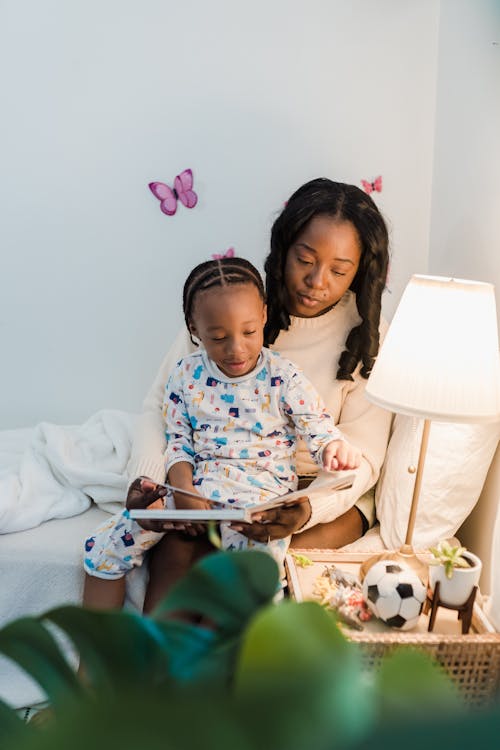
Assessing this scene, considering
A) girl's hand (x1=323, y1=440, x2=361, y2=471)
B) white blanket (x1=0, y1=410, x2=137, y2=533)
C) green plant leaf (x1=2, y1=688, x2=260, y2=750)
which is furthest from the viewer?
white blanket (x1=0, y1=410, x2=137, y2=533)

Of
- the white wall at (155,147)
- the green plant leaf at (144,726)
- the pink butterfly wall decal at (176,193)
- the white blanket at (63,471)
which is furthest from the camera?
the pink butterfly wall decal at (176,193)

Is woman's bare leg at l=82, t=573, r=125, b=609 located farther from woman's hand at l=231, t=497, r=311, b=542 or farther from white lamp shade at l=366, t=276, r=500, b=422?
white lamp shade at l=366, t=276, r=500, b=422

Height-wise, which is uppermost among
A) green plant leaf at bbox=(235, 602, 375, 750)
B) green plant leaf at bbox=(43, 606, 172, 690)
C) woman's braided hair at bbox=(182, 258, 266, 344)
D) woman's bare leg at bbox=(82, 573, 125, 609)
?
woman's braided hair at bbox=(182, 258, 266, 344)

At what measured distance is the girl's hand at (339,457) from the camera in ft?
4.62

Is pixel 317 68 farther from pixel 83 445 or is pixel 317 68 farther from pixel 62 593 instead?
pixel 62 593

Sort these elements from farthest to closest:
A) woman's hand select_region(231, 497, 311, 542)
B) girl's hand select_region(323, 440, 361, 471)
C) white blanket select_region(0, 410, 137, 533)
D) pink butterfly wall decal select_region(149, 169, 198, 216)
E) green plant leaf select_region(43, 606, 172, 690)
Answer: pink butterfly wall decal select_region(149, 169, 198, 216)
white blanket select_region(0, 410, 137, 533)
girl's hand select_region(323, 440, 361, 471)
woman's hand select_region(231, 497, 311, 542)
green plant leaf select_region(43, 606, 172, 690)

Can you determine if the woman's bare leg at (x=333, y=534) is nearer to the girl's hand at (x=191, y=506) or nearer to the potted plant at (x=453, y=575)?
the girl's hand at (x=191, y=506)

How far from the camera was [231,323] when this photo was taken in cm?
137

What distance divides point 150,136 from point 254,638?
2.30 meters

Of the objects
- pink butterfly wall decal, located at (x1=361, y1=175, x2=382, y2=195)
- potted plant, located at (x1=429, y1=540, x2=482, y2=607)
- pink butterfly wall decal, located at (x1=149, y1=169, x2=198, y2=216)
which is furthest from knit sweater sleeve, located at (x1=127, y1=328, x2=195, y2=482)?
pink butterfly wall decal, located at (x1=361, y1=175, x2=382, y2=195)

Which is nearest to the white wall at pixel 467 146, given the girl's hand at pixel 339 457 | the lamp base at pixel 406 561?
the girl's hand at pixel 339 457

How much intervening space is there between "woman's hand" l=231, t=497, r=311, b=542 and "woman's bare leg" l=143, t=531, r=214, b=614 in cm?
14

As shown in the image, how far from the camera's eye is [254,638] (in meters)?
0.24

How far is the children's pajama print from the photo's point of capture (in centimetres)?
142
